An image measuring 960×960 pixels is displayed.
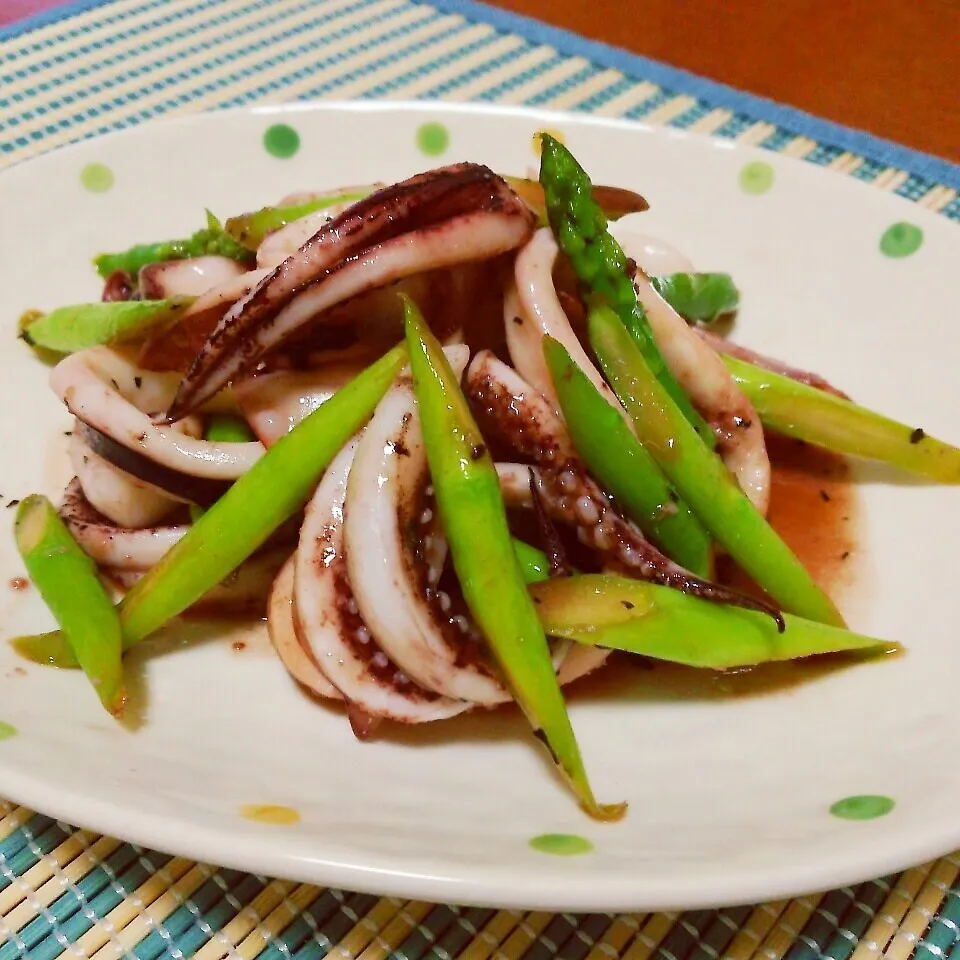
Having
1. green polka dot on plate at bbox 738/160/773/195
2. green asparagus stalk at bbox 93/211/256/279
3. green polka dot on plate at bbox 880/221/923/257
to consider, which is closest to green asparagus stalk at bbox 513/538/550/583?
green asparagus stalk at bbox 93/211/256/279

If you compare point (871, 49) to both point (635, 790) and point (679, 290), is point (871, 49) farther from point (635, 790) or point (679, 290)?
point (635, 790)

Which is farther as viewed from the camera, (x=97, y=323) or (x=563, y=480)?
(x=97, y=323)

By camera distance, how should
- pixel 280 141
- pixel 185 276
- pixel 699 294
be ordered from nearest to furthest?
1. pixel 185 276
2. pixel 699 294
3. pixel 280 141

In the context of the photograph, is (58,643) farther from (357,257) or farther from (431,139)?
(431,139)

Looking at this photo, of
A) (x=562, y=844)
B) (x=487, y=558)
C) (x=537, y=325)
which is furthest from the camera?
(x=537, y=325)

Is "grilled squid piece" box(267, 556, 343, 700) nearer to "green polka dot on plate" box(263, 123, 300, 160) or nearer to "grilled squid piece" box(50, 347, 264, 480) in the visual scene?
"grilled squid piece" box(50, 347, 264, 480)

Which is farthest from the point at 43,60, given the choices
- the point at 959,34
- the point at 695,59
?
the point at 959,34

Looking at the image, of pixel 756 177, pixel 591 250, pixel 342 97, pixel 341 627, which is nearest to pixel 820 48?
pixel 756 177

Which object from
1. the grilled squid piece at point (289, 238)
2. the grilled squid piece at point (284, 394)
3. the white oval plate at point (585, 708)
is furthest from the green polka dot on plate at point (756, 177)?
the grilled squid piece at point (284, 394)

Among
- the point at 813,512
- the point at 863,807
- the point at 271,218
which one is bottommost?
the point at 813,512
